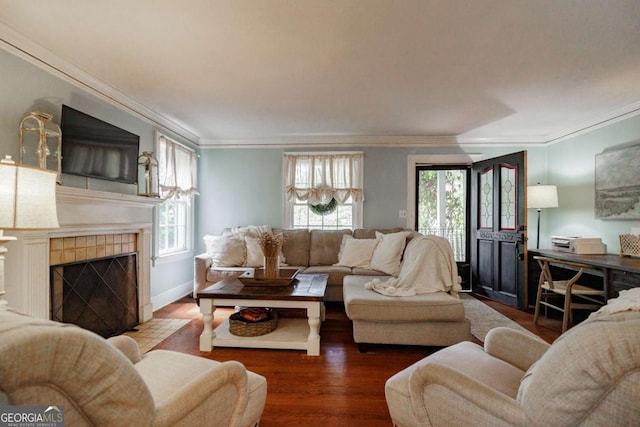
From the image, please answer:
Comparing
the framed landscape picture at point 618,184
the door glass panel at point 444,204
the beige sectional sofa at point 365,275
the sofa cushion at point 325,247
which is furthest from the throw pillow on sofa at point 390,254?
the framed landscape picture at point 618,184

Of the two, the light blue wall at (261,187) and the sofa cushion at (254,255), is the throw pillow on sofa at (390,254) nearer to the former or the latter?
the light blue wall at (261,187)

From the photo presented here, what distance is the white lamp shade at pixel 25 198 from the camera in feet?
5.01

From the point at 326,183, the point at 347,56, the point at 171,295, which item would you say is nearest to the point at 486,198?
the point at 326,183

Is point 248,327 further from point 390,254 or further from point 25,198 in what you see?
point 390,254

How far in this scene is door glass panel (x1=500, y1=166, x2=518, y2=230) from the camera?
3996 millimetres

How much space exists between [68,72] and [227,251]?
2378 millimetres

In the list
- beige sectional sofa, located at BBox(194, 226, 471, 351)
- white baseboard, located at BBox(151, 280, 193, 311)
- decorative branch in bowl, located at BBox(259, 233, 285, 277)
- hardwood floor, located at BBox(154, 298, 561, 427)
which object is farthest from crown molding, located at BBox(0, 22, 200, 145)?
hardwood floor, located at BBox(154, 298, 561, 427)

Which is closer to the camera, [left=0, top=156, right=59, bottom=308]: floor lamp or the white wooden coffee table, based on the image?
[left=0, top=156, right=59, bottom=308]: floor lamp

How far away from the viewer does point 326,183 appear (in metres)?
4.82

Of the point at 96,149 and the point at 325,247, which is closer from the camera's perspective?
the point at 96,149

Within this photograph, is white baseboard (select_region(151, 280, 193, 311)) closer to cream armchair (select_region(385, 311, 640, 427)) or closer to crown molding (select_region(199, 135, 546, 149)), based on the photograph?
crown molding (select_region(199, 135, 546, 149))

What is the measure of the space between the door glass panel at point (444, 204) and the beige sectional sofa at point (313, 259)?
0.69 meters

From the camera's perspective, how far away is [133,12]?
189 cm

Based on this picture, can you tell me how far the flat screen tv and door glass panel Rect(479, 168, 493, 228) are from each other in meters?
4.52
